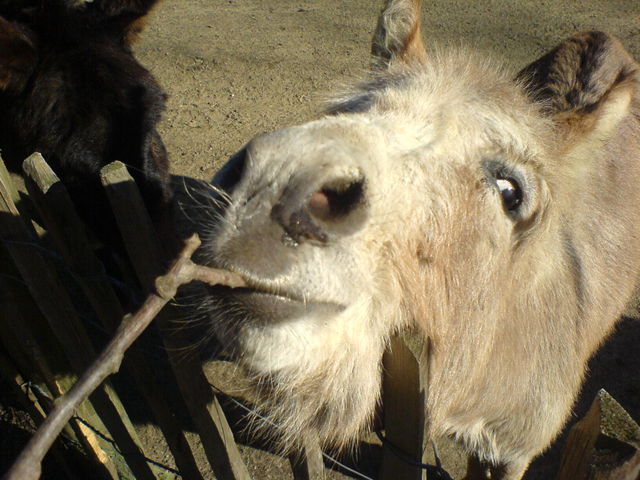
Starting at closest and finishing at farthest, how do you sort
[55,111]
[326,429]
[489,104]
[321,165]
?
1. [321,165]
2. [326,429]
3. [489,104]
4. [55,111]

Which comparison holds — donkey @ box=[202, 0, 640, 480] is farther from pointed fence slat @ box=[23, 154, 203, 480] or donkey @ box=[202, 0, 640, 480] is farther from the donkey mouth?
pointed fence slat @ box=[23, 154, 203, 480]

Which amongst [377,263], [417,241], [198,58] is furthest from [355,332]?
[198,58]

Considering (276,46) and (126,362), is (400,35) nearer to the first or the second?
(126,362)

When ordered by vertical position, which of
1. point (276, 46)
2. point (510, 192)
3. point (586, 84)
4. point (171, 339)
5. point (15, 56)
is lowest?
point (276, 46)

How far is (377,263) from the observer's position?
1.66m

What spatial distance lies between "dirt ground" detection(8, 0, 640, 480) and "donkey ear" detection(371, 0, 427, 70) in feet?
11.2

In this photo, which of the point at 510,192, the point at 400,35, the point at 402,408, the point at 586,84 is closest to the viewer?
the point at 402,408

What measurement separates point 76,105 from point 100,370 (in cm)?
300

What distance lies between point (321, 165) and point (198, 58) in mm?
8036

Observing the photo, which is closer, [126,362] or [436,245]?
[436,245]

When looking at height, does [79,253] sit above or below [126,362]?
above

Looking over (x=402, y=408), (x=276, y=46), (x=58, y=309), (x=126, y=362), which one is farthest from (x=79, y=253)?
(x=276, y=46)

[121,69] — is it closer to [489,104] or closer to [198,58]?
[489,104]

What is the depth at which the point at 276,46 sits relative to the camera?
8.99 meters
